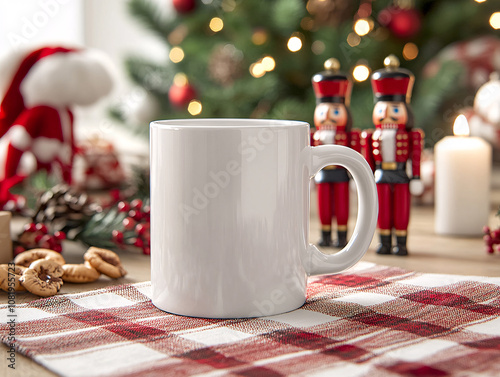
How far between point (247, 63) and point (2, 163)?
1.92ft

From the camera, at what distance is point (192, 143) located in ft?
1.63

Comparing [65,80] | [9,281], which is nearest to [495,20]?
[65,80]

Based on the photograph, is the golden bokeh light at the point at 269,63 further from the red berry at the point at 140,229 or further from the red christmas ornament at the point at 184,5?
the red berry at the point at 140,229

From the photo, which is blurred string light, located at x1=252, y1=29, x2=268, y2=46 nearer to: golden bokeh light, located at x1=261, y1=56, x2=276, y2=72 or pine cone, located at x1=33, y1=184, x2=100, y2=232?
golden bokeh light, located at x1=261, y1=56, x2=276, y2=72

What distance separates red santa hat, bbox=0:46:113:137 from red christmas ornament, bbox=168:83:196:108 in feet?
1.04

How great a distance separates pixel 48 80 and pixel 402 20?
72 centimetres

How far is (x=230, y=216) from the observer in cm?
49

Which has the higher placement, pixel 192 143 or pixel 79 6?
pixel 79 6

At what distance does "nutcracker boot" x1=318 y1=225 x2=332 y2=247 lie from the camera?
2.78 feet

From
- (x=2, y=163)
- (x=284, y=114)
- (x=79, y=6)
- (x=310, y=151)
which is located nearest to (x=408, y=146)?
(x=310, y=151)

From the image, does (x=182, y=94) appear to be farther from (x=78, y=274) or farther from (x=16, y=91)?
(x=78, y=274)

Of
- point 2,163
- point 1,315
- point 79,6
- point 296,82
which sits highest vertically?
point 79,6

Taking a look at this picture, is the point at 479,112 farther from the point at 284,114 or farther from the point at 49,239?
the point at 49,239

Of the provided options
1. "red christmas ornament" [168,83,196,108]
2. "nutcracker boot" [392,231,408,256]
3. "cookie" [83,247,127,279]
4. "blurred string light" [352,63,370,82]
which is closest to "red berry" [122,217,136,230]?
"cookie" [83,247,127,279]
